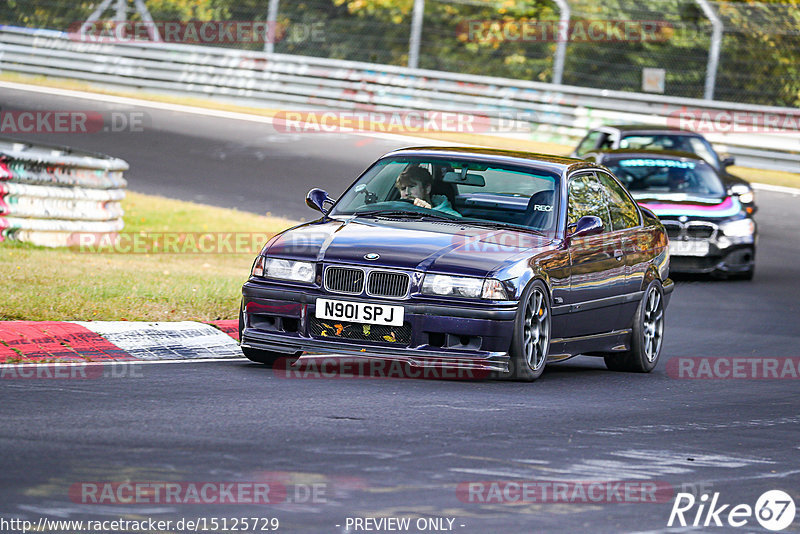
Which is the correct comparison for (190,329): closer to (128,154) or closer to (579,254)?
(579,254)

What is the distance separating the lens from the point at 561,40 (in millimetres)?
27047

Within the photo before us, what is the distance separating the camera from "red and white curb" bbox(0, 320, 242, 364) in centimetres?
926

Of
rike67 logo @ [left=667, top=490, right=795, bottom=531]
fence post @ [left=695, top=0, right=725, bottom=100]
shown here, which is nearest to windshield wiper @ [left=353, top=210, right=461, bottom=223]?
rike67 logo @ [left=667, top=490, right=795, bottom=531]

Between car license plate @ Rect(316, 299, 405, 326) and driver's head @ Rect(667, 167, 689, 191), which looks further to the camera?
driver's head @ Rect(667, 167, 689, 191)

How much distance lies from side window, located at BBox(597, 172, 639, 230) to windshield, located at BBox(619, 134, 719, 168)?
351 inches

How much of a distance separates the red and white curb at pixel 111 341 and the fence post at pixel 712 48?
17.5 meters

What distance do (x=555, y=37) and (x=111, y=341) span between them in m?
19.3

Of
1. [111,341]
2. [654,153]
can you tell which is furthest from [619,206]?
[654,153]

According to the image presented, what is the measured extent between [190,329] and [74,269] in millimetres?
3035

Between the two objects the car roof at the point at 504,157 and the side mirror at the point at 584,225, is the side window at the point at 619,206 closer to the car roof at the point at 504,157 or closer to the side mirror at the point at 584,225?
the car roof at the point at 504,157

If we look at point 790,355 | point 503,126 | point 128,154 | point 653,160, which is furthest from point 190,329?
point 503,126

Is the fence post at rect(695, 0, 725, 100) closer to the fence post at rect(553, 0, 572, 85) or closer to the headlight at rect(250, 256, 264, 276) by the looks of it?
the fence post at rect(553, 0, 572, 85)

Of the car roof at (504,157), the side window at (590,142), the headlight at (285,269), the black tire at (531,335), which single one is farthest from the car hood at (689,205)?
the headlight at (285,269)

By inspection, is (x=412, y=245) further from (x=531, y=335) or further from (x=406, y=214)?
(x=531, y=335)
